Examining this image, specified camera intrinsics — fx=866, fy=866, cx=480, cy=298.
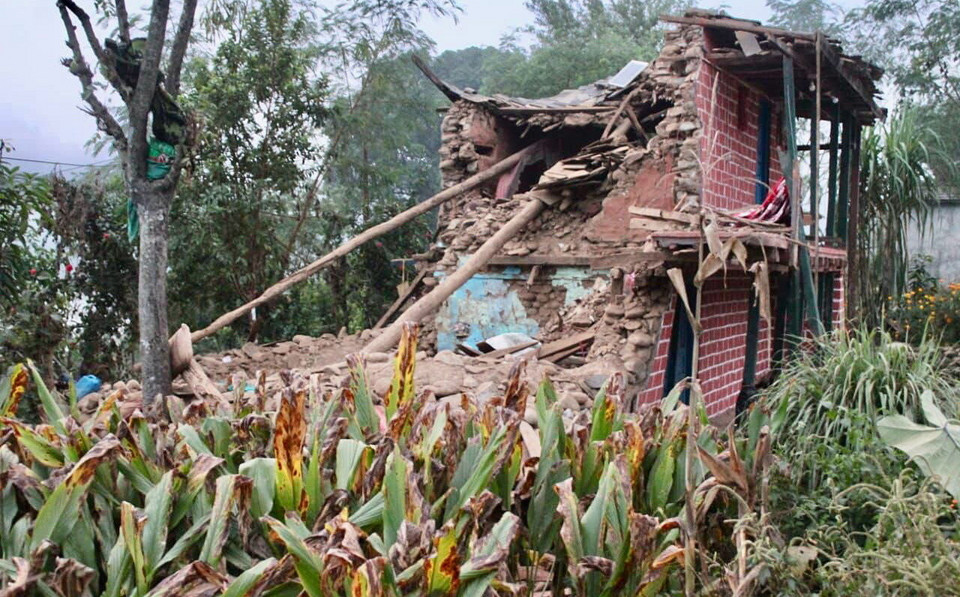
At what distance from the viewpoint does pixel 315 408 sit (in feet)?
11.3

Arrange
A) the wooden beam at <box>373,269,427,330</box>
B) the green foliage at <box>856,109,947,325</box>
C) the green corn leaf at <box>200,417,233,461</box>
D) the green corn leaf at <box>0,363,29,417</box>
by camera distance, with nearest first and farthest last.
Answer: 1. the green corn leaf at <box>200,417,233,461</box>
2. the green corn leaf at <box>0,363,29,417</box>
3. the wooden beam at <box>373,269,427,330</box>
4. the green foliage at <box>856,109,947,325</box>

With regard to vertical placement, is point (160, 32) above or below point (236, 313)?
above

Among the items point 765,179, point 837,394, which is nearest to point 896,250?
point 765,179

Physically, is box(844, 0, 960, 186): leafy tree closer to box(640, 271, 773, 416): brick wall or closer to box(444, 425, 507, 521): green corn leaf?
box(640, 271, 773, 416): brick wall

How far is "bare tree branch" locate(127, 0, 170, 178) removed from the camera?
5387 millimetres

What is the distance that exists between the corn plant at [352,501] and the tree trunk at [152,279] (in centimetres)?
214

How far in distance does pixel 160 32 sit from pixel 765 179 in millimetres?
8011

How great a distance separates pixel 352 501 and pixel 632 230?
6655mm

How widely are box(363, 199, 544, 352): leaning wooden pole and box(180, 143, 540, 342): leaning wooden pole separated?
102 centimetres

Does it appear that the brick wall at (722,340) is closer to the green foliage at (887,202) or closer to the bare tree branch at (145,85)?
the green foliage at (887,202)

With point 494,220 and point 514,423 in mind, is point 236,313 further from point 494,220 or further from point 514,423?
point 514,423

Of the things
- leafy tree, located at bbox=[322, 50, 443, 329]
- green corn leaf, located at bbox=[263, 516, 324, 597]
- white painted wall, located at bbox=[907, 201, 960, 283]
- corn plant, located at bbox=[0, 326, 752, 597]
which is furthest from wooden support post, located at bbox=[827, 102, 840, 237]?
green corn leaf, located at bbox=[263, 516, 324, 597]

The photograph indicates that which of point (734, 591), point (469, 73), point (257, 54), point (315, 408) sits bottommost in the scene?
point (734, 591)

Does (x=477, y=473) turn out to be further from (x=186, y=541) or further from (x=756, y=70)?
(x=756, y=70)
